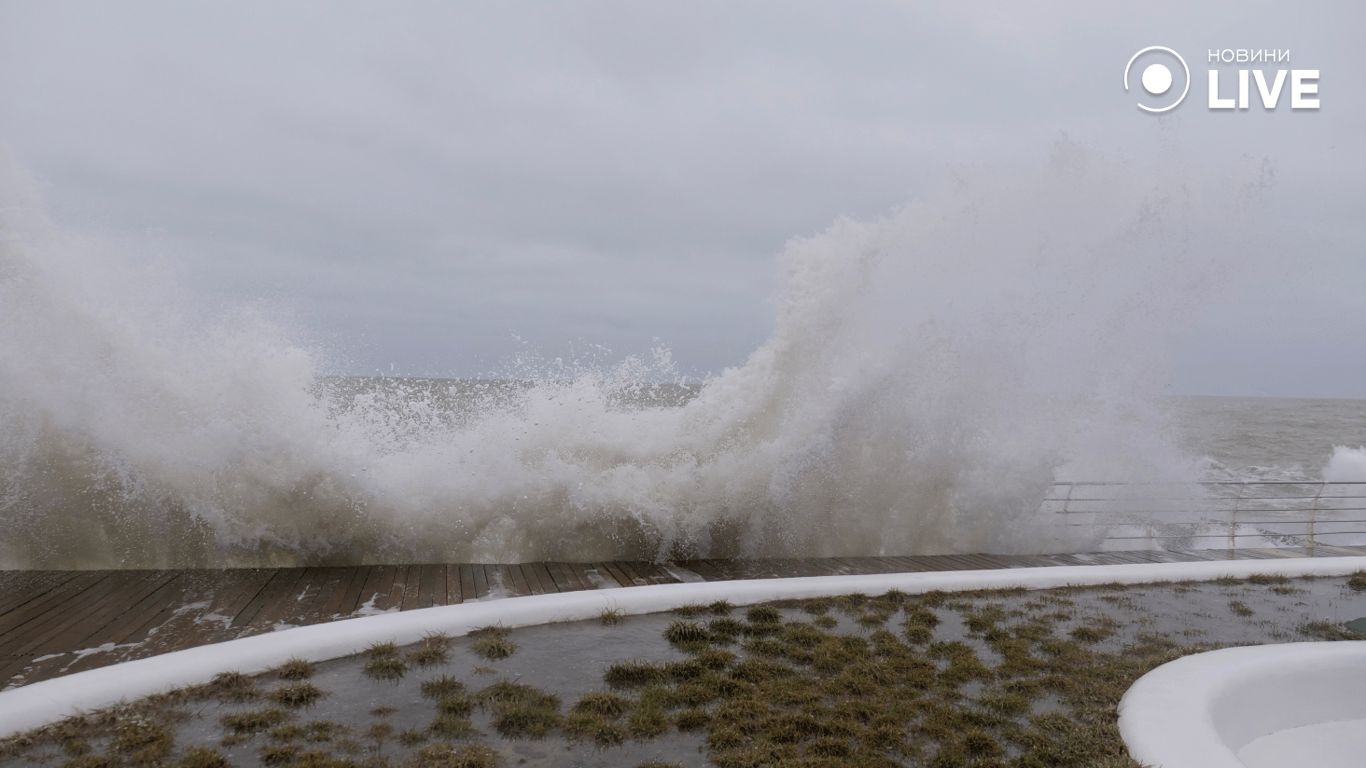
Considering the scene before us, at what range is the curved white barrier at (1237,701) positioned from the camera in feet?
9.38

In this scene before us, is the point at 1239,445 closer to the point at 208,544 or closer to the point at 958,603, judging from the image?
the point at 958,603

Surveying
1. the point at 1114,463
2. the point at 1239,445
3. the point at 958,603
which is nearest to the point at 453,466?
the point at 958,603

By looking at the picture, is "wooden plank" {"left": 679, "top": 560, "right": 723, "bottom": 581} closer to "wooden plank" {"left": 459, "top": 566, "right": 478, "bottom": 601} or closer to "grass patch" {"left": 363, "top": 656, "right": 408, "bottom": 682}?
"wooden plank" {"left": 459, "top": 566, "right": 478, "bottom": 601}

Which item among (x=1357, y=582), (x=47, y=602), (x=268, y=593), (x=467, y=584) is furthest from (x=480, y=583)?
(x=1357, y=582)

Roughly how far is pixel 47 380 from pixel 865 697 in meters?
6.44

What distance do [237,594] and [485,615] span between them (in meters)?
1.76

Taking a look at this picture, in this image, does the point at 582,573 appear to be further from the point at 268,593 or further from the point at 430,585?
the point at 268,593

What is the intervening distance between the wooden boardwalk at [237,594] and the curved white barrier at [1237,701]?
2.61m

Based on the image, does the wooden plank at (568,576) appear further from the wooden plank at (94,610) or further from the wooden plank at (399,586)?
the wooden plank at (94,610)

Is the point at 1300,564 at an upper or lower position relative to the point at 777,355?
lower

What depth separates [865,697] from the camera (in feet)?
10.8

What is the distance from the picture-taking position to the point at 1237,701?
11.3 ft

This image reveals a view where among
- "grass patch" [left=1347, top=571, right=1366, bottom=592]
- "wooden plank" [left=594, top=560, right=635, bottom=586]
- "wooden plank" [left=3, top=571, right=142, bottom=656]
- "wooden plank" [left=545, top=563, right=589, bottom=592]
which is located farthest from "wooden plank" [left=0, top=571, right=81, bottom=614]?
"grass patch" [left=1347, top=571, right=1366, bottom=592]

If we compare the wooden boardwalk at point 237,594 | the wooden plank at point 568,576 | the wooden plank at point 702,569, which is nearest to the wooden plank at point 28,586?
the wooden boardwalk at point 237,594
